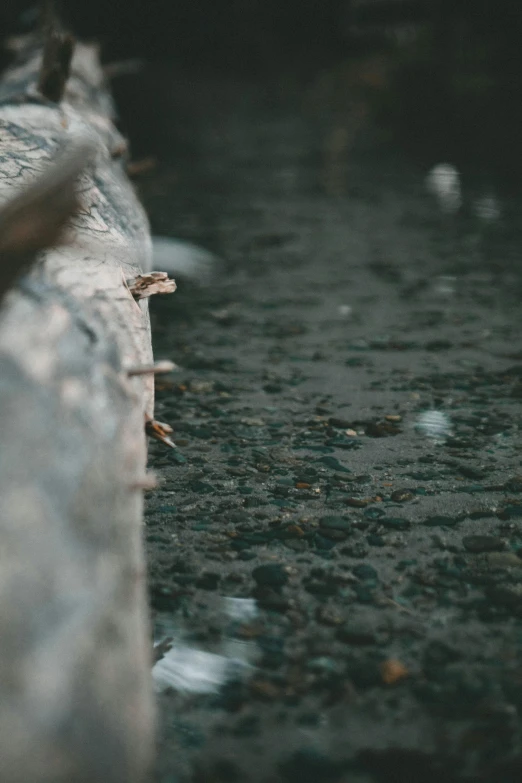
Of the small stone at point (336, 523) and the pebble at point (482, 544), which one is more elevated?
the small stone at point (336, 523)

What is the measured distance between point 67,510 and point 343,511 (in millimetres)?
1306

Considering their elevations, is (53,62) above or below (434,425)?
above

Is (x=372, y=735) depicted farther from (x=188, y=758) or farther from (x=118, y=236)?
(x=118, y=236)

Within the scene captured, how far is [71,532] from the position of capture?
4.19 ft

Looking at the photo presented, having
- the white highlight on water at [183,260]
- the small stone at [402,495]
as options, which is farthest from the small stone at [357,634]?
the white highlight on water at [183,260]

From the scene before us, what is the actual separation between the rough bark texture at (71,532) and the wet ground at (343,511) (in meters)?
0.40

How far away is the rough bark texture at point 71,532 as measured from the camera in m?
1.12

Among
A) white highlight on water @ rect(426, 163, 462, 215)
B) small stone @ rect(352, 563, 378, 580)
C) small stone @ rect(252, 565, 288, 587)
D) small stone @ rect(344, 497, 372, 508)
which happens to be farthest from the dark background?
small stone @ rect(252, 565, 288, 587)

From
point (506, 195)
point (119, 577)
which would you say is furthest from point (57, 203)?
point (506, 195)

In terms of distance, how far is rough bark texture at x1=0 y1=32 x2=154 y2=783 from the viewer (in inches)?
43.9

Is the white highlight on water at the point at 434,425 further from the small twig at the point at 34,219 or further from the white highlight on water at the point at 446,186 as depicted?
the white highlight on water at the point at 446,186

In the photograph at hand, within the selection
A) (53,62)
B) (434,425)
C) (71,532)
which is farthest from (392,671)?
(53,62)

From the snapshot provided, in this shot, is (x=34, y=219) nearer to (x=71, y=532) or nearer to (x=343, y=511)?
(x=71, y=532)

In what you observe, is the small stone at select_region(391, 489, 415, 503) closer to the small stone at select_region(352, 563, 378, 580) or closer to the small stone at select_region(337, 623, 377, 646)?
the small stone at select_region(352, 563, 378, 580)
